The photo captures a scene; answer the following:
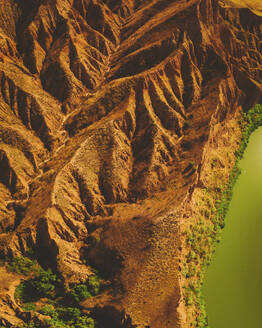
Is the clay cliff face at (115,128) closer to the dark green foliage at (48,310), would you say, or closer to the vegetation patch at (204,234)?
the vegetation patch at (204,234)

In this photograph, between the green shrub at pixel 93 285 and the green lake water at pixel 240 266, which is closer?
the green shrub at pixel 93 285

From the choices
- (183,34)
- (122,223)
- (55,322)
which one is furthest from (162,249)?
(183,34)

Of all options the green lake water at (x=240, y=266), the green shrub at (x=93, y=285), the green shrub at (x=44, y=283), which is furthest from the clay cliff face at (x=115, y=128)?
the green lake water at (x=240, y=266)

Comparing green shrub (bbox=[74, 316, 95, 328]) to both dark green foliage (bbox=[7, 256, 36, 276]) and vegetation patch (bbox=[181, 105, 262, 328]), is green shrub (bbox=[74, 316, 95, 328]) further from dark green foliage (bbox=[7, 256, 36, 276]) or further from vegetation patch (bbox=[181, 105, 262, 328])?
vegetation patch (bbox=[181, 105, 262, 328])

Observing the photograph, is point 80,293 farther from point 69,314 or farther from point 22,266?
point 22,266

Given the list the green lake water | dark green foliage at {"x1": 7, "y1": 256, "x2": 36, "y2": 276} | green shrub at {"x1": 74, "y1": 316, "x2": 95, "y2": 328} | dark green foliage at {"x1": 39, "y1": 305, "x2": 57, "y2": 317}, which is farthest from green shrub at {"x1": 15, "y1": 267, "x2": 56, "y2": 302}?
the green lake water

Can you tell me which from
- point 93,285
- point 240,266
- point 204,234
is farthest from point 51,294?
point 240,266

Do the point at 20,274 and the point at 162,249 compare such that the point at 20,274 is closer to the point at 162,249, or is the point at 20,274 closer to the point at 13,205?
the point at 13,205
